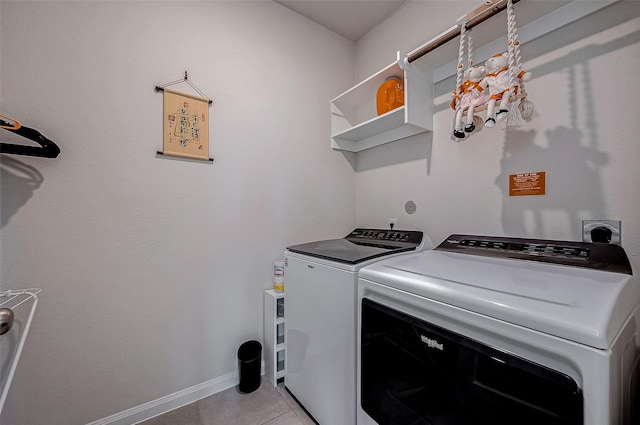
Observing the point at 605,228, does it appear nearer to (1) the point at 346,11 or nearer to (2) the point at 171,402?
(1) the point at 346,11

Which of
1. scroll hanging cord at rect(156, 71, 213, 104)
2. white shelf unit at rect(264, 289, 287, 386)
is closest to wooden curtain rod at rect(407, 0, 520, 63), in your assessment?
scroll hanging cord at rect(156, 71, 213, 104)

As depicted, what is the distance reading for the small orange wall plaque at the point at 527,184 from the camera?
119 cm

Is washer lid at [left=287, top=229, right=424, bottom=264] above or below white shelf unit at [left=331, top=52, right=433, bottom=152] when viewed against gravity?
below

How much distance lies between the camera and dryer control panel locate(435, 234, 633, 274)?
0.91 m

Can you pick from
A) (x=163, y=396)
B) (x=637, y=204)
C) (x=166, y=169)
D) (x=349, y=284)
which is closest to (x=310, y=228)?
(x=349, y=284)

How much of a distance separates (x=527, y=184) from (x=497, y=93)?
1.66 feet

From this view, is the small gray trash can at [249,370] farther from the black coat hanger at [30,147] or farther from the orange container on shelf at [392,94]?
the orange container on shelf at [392,94]

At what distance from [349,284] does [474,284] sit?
0.50 metres

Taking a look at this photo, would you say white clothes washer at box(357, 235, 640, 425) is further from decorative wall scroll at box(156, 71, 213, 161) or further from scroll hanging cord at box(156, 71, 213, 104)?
scroll hanging cord at box(156, 71, 213, 104)

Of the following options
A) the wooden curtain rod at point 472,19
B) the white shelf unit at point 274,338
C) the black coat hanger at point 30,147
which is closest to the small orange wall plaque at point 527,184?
the wooden curtain rod at point 472,19

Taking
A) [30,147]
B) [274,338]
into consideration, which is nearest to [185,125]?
[30,147]

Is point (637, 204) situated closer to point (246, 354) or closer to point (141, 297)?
point (246, 354)

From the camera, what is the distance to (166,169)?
144 centimetres

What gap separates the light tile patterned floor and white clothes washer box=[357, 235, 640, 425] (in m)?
0.53
